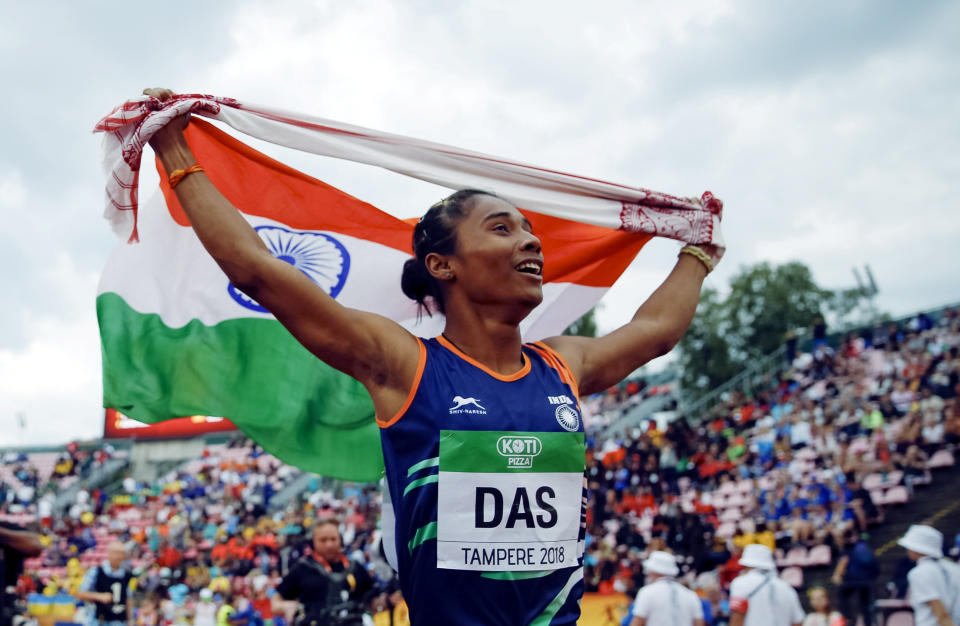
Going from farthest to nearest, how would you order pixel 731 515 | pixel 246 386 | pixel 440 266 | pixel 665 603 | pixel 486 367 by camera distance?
pixel 731 515, pixel 665 603, pixel 246 386, pixel 440 266, pixel 486 367

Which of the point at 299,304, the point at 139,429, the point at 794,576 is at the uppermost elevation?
the point at 139,429

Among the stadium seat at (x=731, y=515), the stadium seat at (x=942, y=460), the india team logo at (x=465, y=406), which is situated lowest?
the india team logo at (x=465, y=406)

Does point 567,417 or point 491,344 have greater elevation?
point 491,344

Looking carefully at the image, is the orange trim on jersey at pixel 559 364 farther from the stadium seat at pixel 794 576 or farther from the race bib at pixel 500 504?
the stadium seat at pixel 794 576

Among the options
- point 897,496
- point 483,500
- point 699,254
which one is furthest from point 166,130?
point 897,496

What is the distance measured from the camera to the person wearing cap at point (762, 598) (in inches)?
306

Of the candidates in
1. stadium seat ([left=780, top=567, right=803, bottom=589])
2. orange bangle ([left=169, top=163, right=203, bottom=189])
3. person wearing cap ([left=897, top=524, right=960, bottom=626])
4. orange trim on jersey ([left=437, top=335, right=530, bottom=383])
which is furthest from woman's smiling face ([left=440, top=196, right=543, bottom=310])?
stadium seat ([left=780, top=567, right=803, bottom=589])

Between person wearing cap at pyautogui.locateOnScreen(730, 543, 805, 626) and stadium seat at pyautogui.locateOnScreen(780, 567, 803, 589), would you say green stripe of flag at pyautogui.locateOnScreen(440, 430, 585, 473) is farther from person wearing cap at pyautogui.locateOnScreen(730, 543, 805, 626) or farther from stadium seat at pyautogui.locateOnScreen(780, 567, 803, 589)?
stadium seat at pyautogui.locateOnScreen(780, 567, 803, 589)

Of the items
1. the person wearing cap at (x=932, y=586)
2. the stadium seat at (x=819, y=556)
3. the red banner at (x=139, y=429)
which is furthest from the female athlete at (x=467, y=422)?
the red banner at (x=139, y=429)

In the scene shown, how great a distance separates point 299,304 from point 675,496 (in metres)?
17.1

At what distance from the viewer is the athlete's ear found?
126 inches

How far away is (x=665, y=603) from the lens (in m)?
8.01

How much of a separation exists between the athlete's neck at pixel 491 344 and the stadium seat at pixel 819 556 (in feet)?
40.9

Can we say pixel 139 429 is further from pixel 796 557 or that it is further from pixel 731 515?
pixel 796 557
